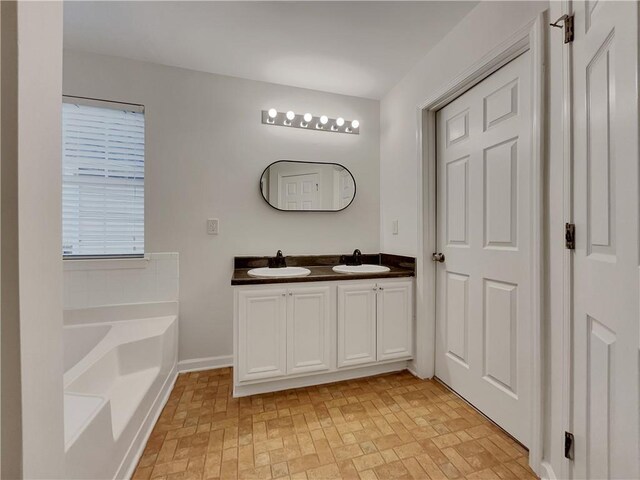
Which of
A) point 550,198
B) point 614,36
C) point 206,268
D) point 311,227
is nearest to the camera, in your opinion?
point 614,36

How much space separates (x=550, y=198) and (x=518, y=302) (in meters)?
0.52

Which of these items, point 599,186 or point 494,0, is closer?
point 599,186

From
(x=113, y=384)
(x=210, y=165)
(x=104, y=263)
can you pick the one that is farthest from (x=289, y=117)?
(x=113, y=384)

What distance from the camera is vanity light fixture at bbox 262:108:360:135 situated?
2.25 meters

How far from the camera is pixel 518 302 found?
4.39 ft

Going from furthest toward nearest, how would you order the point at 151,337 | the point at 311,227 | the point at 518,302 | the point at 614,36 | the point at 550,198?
the point at 311,227, the point at 151,337, the point at 518,302, the point at 550,198, the point at 614,36

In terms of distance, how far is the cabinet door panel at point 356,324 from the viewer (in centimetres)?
188

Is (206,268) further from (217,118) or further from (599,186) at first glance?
(599,186)

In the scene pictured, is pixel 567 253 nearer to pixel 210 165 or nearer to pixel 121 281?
pixel 210 165

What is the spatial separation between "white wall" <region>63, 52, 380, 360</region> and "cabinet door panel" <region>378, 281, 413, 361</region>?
0.65 m

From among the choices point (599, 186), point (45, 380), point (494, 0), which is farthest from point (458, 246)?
point (45, 380)

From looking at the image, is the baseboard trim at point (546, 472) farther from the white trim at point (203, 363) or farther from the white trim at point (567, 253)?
the white trim at point (203, 363)

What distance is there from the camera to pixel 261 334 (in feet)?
5.70

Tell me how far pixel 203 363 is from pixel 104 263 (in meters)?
1.02
